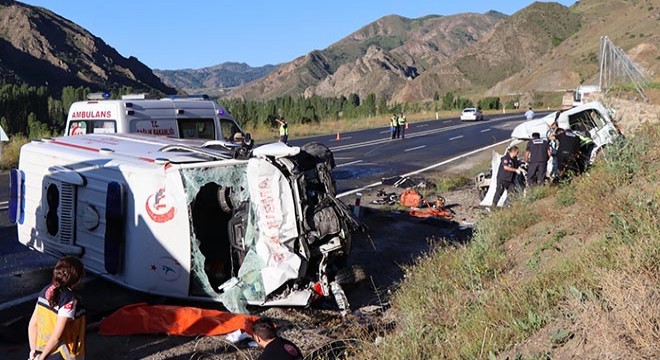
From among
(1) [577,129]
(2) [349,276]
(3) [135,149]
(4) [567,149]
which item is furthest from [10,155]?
(1) [577,129]

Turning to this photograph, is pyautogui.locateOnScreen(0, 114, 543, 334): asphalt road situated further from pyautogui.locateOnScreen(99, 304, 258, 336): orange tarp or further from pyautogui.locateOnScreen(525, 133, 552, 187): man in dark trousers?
pyautogui.locateOnScreen(525, 133, 552, 187): man in dark trousers

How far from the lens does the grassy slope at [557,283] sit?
378 cm

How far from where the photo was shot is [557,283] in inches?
193

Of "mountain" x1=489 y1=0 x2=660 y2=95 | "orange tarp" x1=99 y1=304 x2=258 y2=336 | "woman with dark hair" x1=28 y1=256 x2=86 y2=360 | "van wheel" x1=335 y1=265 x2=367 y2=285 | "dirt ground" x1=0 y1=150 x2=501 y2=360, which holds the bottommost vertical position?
"dirt ground" x1=0 y1=150 x2=501 y2=360

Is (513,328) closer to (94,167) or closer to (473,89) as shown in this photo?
(94,167)

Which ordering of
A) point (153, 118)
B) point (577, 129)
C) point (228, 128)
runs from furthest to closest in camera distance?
point (577, 129) < point (228, 128) < point (153, 118)

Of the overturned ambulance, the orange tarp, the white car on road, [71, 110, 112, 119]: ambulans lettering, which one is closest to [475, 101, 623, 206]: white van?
the overturned ambulance

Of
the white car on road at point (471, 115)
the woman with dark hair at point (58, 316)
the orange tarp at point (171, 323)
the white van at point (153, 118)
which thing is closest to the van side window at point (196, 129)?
the white van at point (153, 118)

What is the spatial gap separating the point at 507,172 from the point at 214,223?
272 inches

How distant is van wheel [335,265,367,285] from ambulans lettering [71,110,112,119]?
6.45 metres

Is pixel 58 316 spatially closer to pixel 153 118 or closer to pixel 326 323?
pixel 326 323

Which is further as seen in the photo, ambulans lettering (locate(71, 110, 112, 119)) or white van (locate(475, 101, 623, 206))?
white van (locate(475, 101, 623, 206))

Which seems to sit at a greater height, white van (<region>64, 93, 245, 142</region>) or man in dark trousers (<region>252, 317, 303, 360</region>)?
white van (<region>64, 93, 245, 142</region>)

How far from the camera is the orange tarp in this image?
6074mm
